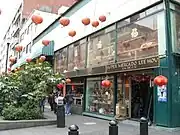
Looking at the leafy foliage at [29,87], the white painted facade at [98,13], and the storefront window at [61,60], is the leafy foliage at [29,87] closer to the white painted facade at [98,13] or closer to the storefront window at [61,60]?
the white painted facade at [98,13]

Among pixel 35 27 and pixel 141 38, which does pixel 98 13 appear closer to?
pixel 141 38

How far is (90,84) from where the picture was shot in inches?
755

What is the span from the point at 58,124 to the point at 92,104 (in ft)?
20.3

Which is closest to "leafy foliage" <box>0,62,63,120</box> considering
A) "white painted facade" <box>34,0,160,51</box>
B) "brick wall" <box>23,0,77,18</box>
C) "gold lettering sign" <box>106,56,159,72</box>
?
"gold lettering sign" <box>106,56,159,72</box>

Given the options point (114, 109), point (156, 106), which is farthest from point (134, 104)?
point (156, 106)

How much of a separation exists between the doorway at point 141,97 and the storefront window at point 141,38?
1.31 m

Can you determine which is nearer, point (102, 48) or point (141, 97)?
point (141, 97)

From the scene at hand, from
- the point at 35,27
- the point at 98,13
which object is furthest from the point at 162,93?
the point at 35,27

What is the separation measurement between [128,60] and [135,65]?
3.59ft

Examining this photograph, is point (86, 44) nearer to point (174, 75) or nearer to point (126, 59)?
point (126, 59)

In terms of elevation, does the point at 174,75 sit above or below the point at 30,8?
below

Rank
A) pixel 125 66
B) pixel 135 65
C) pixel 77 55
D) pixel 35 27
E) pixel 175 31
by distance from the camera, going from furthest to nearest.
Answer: pixel 35 27 → pixel 77 55 → pixel 125 66 → pixel 135 65 → pixel 175 31

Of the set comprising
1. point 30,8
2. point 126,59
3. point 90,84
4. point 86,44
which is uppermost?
point 30,8

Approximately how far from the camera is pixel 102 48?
1778cm
